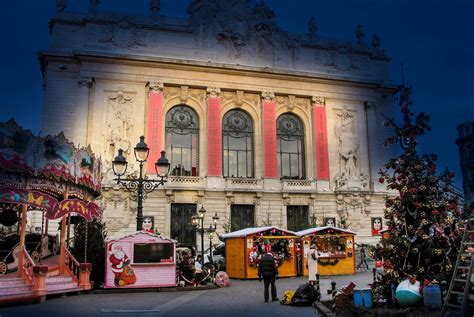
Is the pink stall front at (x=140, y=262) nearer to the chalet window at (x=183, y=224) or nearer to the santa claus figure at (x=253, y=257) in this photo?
the santa claus figure at (x=253, y=257)

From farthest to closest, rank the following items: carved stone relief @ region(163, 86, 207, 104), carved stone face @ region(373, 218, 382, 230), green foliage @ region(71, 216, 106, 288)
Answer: carved stone face @ region(373, 218, 382, 230), carved stone relief @ region(163, 86, 207, 104), green foliage @ region(71, 216, 106, 288)

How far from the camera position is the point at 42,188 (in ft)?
48.4

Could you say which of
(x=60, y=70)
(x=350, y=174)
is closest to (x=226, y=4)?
(x=60, y=70)

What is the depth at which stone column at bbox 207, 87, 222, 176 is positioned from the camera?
3189 cm

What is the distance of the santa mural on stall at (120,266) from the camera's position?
15.9m

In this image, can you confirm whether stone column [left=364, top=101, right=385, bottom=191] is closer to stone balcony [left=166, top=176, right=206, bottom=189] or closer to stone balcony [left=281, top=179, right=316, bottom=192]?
stone balcony [left=281, top=179, right=316, bottom=192]

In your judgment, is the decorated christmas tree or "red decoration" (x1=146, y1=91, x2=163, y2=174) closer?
the decorated christmas tree

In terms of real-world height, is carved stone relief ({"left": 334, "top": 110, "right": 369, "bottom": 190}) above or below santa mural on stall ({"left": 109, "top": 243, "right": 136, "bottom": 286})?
above

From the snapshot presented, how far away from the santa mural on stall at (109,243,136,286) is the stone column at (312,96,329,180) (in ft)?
66.1

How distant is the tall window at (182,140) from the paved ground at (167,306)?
653 inches

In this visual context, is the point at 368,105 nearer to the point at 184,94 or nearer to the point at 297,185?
the point at 297,185

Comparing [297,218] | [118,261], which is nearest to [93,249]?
[118,261]

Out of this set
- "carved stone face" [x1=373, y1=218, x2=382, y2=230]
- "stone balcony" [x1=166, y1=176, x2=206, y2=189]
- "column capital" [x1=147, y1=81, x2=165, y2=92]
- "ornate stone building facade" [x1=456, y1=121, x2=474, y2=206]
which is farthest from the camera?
"ornate stone building facade" [x1=456, y1=121, x2=474, y2=206]

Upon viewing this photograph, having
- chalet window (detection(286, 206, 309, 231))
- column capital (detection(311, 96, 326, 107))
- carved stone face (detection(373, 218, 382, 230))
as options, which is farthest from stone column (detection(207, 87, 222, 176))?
carved stone face (detection(373, 218, 382, 230))
